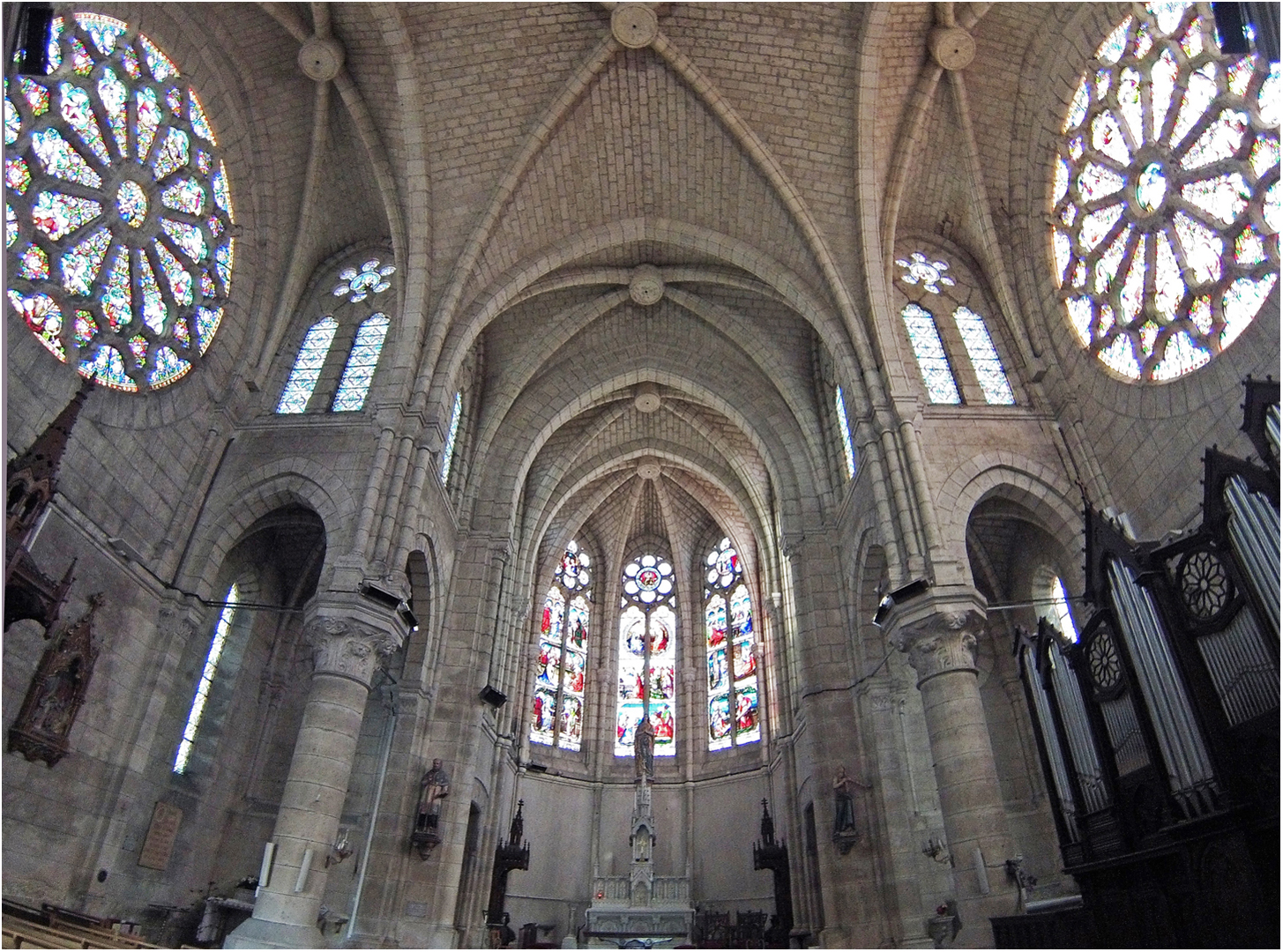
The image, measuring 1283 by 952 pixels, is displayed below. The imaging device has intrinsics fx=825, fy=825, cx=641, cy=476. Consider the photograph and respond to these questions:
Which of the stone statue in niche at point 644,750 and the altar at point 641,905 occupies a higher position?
the stone statue in niche at point 644,750

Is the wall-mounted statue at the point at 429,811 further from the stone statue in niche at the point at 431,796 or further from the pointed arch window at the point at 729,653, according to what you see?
the pointed arch window at the point at 729,653

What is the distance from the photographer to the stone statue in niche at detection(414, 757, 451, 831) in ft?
46.0

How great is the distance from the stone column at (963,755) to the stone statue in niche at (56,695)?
35.3 feet

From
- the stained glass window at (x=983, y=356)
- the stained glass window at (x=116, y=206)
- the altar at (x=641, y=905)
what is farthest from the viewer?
the altar at (x=641, y=905)

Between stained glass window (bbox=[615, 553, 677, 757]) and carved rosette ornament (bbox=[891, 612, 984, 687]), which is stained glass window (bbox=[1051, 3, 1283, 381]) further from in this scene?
stained glass window (bbox=[615, 553, 677, 757])

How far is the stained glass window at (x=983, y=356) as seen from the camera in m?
14.2

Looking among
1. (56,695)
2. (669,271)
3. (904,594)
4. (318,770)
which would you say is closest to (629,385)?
(669,271)

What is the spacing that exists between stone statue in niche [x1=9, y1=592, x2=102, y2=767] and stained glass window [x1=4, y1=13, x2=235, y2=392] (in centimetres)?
342

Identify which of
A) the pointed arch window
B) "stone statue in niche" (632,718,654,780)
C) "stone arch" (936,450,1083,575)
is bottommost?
"stone statue in niche" (632,718,654,780)

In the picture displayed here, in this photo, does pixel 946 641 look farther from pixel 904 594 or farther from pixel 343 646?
pixel 343 646

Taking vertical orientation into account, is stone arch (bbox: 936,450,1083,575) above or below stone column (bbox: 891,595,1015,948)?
above

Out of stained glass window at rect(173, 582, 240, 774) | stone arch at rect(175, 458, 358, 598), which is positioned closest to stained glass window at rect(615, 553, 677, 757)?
stained glass window at rect(173, 582, 240, 774)

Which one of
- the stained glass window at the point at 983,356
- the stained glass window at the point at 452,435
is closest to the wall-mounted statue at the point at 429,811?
the stained glass window at the point at 452,435

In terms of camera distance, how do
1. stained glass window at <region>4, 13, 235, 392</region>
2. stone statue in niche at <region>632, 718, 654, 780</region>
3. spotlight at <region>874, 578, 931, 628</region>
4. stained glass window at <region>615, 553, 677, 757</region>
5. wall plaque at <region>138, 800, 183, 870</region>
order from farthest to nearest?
1. stained glass window at <region>615, 553, 677, 757</region>
2. stone statue in niche at <region>632, 718, 654, 780</region>
3. wall plaque at <region>138, 800, 183, 870</region>
4. spotlight at <region>874, 578, 931, 628</region>
5. stained glass window at <region>4, 13, 235, 392</region>
